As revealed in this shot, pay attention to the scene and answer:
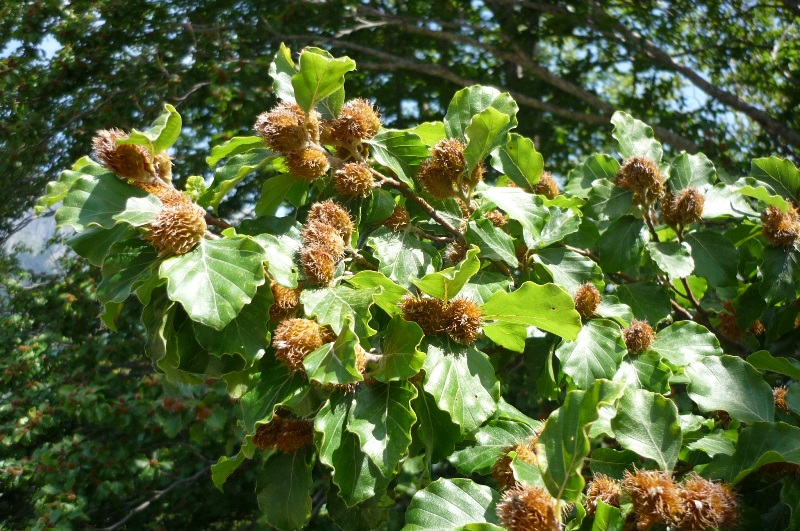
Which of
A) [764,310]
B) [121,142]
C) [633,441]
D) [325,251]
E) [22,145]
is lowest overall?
[22,145]

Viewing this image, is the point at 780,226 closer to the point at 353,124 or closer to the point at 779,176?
the point at 779,176

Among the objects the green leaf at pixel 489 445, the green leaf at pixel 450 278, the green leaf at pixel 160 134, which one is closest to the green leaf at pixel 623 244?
the green leaf at pixel 489 445

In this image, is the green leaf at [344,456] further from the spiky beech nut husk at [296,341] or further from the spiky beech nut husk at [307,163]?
the spiky beech nut husk at [307,163]

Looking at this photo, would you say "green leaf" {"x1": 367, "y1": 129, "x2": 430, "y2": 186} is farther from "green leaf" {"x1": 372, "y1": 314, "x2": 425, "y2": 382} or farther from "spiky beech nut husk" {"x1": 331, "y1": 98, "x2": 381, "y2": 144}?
"green leaf" {"x1": 372, "y1": 314, "x2": 425, "y2": 382}

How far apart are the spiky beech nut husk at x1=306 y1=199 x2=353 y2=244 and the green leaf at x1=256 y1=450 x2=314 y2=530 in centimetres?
58

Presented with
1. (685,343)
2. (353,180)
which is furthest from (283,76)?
(685,343)

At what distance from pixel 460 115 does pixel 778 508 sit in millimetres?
1187

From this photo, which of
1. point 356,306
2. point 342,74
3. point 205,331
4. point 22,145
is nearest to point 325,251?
point 356,306

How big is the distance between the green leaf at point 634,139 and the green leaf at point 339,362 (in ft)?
4.02

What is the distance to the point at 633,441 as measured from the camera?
1.19 metres

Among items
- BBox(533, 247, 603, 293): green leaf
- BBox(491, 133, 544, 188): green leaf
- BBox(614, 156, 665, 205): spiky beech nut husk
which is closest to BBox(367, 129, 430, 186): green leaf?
BBox(491, 133, 544, 188): green leaf

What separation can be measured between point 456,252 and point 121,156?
867 millimetres

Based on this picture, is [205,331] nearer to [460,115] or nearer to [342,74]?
[342,74]

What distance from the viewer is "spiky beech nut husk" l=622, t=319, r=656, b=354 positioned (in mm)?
1686
